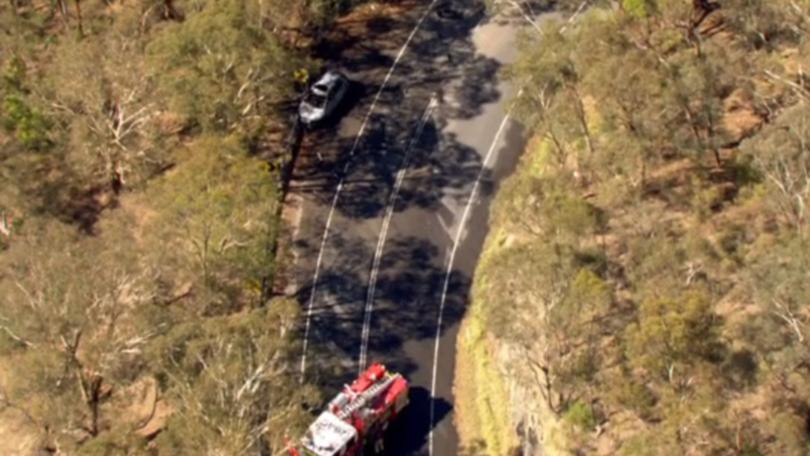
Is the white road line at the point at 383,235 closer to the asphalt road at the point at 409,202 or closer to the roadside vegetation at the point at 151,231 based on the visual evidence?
the asphalt road at the point at 409,202

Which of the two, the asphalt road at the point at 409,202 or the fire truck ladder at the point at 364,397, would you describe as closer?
the fire truck ladder at the point at 364,397

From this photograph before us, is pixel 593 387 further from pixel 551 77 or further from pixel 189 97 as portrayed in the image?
pixel 189 97

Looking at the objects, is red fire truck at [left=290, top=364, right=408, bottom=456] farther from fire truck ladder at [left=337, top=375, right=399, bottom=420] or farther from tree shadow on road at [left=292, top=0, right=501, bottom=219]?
tree shadow on road at [left=292, top=0, right=501, bottom=219]

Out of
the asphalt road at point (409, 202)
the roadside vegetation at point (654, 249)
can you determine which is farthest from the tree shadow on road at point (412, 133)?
the roadside vegetation at point (654, 249)

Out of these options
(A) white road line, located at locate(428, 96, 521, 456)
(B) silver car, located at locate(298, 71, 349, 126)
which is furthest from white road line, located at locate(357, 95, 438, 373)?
(B) silver car, located at locate(298, 71, 349, 126)

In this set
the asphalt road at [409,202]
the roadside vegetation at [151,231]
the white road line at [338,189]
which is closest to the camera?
the roadside vegetation at [151,231]

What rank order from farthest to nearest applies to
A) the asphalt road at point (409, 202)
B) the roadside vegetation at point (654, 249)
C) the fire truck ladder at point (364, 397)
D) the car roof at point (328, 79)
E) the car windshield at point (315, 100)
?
1. the car roof at point (328, 79)
2. the car windshield at point (315, 100)
3. the asphalt road at point (409, 202)
4. the fire truck ladder at point (364, 397)
5. the roadside vegetation at point (654, 249)

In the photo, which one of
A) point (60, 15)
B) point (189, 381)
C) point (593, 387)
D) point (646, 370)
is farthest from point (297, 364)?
point (60, 15)
